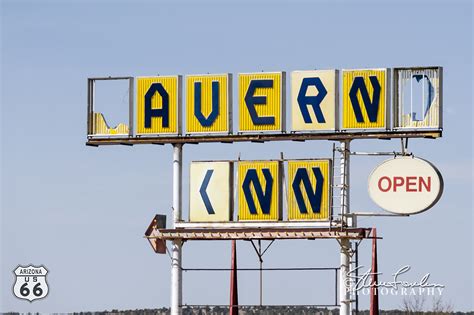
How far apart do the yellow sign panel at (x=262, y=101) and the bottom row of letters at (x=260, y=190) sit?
4.95ft

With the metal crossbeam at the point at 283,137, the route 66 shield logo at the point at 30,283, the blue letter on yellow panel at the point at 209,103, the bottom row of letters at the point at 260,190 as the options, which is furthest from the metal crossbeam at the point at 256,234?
the route 66 shield logo at the point at 30,283

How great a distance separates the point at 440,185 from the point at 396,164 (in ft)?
6.08

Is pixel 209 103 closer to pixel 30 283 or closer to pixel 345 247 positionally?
pixel 345 247

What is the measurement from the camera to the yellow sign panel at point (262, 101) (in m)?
57.5

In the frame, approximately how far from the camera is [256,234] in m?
57.7

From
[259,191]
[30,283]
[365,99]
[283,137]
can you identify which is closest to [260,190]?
[259,191]

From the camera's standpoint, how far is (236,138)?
191 ft

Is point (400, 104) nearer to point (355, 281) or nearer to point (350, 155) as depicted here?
point (350, 155)

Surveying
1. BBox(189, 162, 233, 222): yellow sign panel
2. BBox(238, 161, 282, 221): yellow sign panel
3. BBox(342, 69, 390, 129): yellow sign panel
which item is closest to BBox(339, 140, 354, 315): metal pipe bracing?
BBox(342, 69, 390, 129): yellow sign panel

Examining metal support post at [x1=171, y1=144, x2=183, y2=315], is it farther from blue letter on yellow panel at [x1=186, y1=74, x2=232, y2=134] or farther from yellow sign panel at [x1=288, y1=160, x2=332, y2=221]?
yellow sign panel at [x1=288, y1=160, x2=332, y2=221]

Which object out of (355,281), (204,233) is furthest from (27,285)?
(355,281)

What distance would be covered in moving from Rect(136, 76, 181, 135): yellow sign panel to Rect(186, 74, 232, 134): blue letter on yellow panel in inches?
20.7

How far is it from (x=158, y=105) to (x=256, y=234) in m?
6.60

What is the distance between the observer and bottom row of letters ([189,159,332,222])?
189 ft
